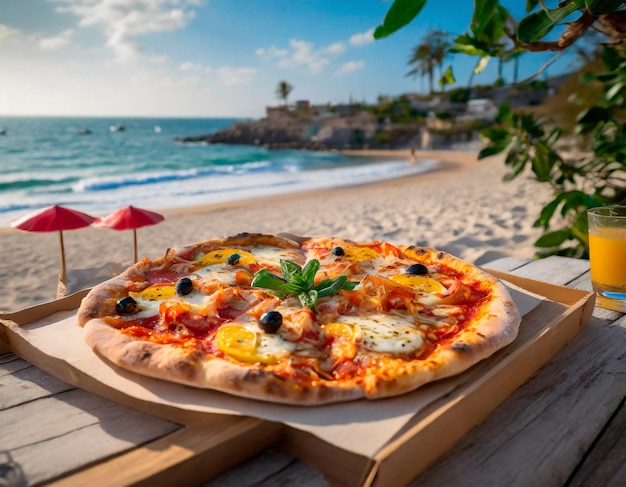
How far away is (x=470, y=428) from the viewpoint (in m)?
1.56

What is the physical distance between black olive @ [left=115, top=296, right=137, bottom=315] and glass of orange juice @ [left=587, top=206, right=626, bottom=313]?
2314mm

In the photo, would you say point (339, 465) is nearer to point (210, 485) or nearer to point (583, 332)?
point (210, 485)

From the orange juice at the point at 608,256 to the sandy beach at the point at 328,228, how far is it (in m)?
2.94

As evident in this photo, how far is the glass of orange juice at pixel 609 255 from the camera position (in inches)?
93.7

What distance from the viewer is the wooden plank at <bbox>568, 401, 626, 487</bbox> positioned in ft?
4.51

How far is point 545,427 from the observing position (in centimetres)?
157

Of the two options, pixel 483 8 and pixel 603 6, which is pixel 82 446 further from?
pixel 603 6

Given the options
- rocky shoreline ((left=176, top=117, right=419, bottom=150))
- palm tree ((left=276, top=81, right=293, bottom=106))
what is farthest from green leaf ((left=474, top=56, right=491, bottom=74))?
palm tree ((left=276, top=81, right=293, bottom=106))

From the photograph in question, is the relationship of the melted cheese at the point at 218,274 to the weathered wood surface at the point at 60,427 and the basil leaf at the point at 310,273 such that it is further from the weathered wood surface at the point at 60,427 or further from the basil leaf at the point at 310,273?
the weathered wood surface at the point at 60,427

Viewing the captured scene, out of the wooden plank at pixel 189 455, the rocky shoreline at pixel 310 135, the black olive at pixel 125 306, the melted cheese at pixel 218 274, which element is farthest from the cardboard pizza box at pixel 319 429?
the rocky shoreline at pixel 310 135

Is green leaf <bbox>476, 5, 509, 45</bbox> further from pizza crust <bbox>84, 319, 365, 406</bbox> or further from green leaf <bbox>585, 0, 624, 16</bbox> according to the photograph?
Answer: pizza crust <bbox>84, 319, 365, 406</bbox>

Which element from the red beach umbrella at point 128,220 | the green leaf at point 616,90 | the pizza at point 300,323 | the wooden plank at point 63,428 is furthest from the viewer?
the green leaf at point 616,90

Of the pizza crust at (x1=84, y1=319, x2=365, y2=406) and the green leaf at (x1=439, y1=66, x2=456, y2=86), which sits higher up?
the green leaf at (x1=439, y1=66, x2=456, y2=86)

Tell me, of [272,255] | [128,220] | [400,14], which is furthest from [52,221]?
[400,14]
